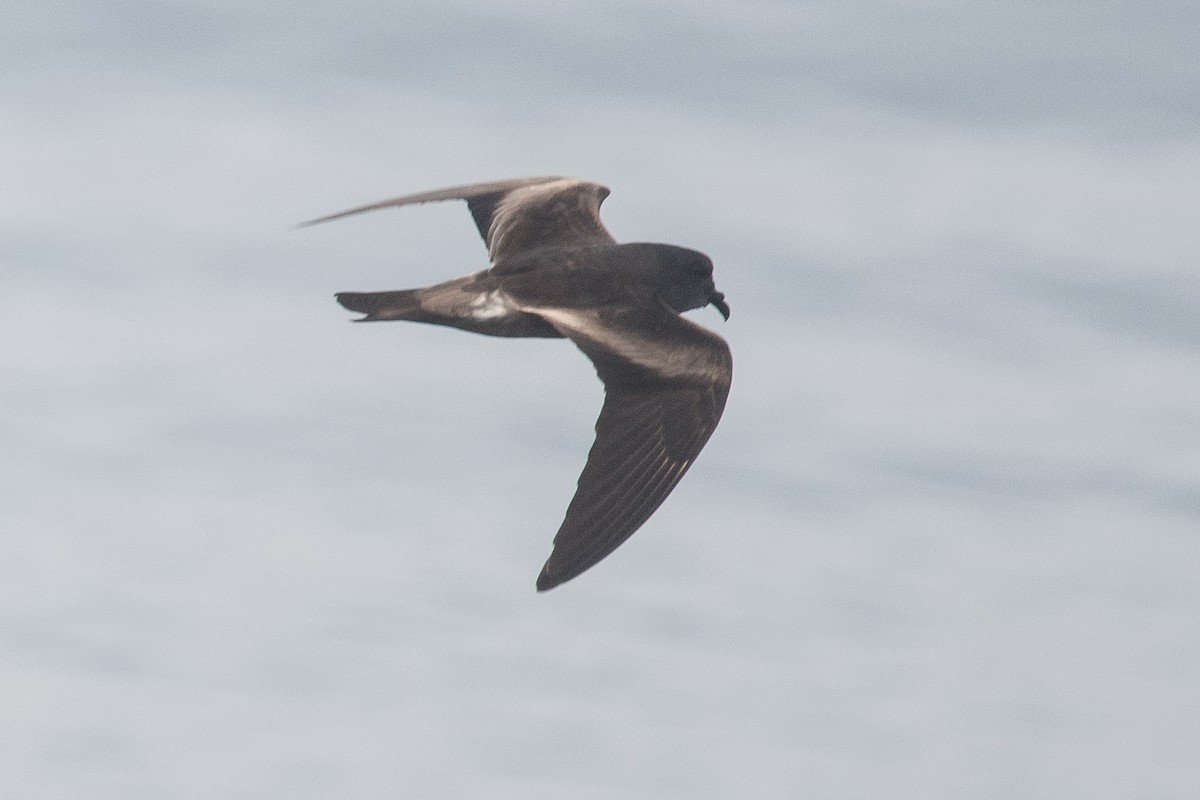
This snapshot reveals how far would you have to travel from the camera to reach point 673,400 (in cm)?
1040

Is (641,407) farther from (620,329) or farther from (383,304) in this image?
(383,304)

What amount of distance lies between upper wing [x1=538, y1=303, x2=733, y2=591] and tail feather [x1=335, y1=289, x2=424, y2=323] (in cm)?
73

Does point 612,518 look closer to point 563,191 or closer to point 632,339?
point 632,339

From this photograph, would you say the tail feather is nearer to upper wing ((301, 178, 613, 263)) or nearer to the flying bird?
the flying bird

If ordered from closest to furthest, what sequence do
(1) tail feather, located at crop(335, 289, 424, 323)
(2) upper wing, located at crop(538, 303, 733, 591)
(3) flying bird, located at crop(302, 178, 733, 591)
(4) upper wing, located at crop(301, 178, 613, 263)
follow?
(2) upper wing, located at crop(538, 303, 733, 591), (3) flying bird, located at crop(302, 178, 733, 591), (1) tail feather, located at crop(335, 289, 424, 323), (4) upper wing, located at crop(301, 178, 613, 263)

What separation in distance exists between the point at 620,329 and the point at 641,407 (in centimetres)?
49

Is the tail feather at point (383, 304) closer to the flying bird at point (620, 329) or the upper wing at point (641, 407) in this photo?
the flying bird at point (620, 329)

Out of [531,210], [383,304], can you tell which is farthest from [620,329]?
[531,210]

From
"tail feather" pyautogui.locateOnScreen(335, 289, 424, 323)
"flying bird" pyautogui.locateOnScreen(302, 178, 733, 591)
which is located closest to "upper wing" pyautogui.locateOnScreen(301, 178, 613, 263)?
"flying bird" pyautogui.locateOnScreen(302, 178, 733, 591)

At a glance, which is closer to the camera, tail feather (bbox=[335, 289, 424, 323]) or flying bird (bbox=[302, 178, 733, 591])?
flying bird (bbox=[302, 178, 733, 591])

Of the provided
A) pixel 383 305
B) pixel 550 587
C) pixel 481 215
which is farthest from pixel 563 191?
pixel 550 587

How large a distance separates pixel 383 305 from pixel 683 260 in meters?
1.75

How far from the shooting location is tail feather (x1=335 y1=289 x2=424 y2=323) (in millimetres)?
10625

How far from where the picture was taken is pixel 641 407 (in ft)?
33.8
